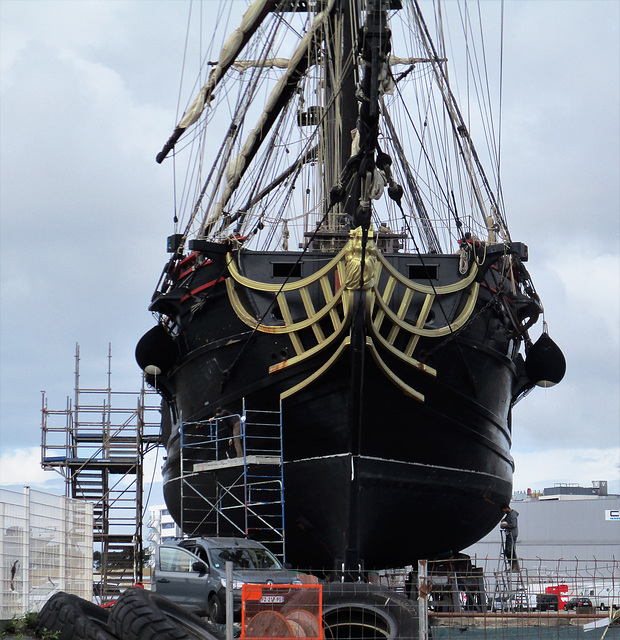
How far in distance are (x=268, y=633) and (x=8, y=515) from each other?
3625 millimetres

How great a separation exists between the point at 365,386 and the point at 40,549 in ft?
23.7

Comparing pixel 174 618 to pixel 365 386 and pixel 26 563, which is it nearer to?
pixel 26 563

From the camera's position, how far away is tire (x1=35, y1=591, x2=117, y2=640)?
407 inches

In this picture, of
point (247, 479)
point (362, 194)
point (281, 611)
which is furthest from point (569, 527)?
point (281, 611)

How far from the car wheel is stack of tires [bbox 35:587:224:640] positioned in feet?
7.65

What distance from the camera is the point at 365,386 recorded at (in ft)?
58.9

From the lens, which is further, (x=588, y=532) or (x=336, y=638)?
(x=588, y=532)

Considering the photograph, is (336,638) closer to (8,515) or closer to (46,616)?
(46,616)

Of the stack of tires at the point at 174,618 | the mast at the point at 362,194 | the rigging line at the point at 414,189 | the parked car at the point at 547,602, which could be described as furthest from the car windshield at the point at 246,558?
the rigging line at the point at 414,189

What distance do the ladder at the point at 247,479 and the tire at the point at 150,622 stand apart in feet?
23.1

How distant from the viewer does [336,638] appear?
10859 millimetres

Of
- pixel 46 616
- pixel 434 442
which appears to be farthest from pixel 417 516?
pixel 46 616

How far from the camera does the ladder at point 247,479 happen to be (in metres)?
18.7

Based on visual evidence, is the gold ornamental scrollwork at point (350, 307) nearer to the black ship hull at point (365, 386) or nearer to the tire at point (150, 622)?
the black ship hull at point (365, 386)
